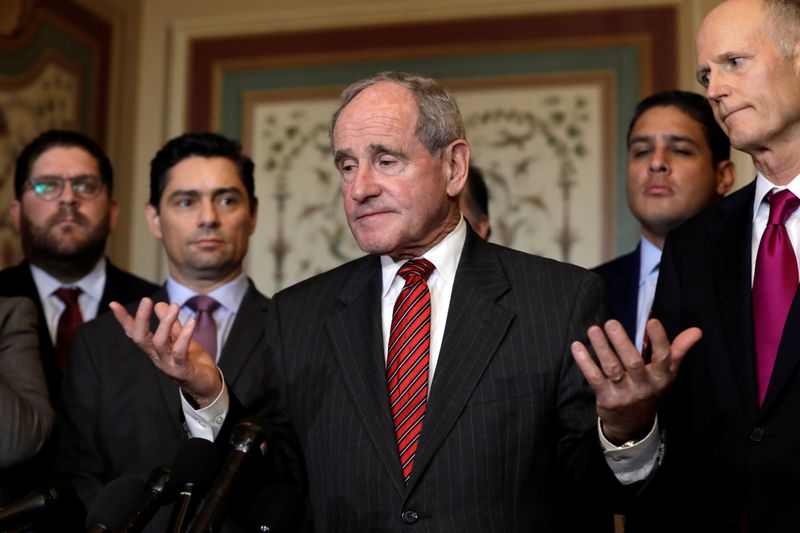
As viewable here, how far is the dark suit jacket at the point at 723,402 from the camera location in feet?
6.31

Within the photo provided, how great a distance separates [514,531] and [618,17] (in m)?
3.20

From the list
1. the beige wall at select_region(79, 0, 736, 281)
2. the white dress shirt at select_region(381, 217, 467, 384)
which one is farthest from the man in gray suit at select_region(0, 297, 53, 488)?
the beige wall at select_region(79, 0, 736, 281)

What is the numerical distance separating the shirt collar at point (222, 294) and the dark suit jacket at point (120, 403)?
0.11 m

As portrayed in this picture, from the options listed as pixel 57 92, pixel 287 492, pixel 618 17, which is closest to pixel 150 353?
pixel 287 492

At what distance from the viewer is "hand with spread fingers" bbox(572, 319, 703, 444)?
166 centimetres

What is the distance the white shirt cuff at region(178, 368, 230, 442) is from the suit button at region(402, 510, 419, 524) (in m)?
0.42

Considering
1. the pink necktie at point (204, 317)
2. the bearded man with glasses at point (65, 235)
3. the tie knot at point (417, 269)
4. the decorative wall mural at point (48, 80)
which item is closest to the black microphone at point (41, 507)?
the tie knot at point (417, 269)

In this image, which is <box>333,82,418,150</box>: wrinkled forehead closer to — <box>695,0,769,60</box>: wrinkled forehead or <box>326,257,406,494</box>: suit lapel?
<box>326,257,406,494</box>: suit lapel

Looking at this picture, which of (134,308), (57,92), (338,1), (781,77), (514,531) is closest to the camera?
(514,531)

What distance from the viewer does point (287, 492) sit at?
6.41 feet

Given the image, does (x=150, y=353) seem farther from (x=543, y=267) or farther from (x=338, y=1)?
(x=338, y=1)

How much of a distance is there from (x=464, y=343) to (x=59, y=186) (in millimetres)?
1840

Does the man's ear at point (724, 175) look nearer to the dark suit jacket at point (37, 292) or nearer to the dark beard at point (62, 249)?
the dark suit jacket at point (37, 292)

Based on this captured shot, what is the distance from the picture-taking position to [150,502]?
1712mm
